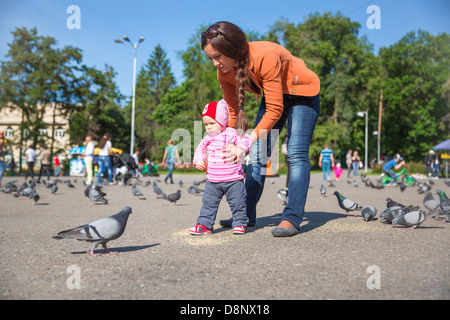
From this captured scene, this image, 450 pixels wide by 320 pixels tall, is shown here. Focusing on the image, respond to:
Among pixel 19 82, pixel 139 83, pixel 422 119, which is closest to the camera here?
pixel 19 82

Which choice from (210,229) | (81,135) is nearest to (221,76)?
(210,229)

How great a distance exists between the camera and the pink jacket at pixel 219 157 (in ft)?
14.3

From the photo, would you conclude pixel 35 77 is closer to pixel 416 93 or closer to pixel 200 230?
pixel 200 230

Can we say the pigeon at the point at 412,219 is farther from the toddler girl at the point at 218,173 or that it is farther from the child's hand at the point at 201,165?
the child's hand at the point at 201,165

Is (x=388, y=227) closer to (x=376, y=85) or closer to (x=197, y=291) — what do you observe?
(x=197, y=291)

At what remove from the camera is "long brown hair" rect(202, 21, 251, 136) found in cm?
→ 370

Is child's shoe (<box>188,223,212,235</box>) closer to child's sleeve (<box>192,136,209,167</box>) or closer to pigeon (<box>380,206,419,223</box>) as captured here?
child's sleeve (<box>192,136,209,167</box>)

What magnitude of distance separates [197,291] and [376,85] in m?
47.4

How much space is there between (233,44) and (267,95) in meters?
0.57

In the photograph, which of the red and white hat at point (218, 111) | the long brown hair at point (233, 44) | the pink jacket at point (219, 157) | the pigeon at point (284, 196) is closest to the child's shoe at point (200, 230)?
the pink jacket at point (219, 157)

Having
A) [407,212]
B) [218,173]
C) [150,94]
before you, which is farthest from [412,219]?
[150,94]

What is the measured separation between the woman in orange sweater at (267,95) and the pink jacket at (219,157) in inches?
7.2

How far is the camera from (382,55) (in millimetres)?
53281

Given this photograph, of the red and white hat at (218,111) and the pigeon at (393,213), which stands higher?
the red and white hat at (218,111)
